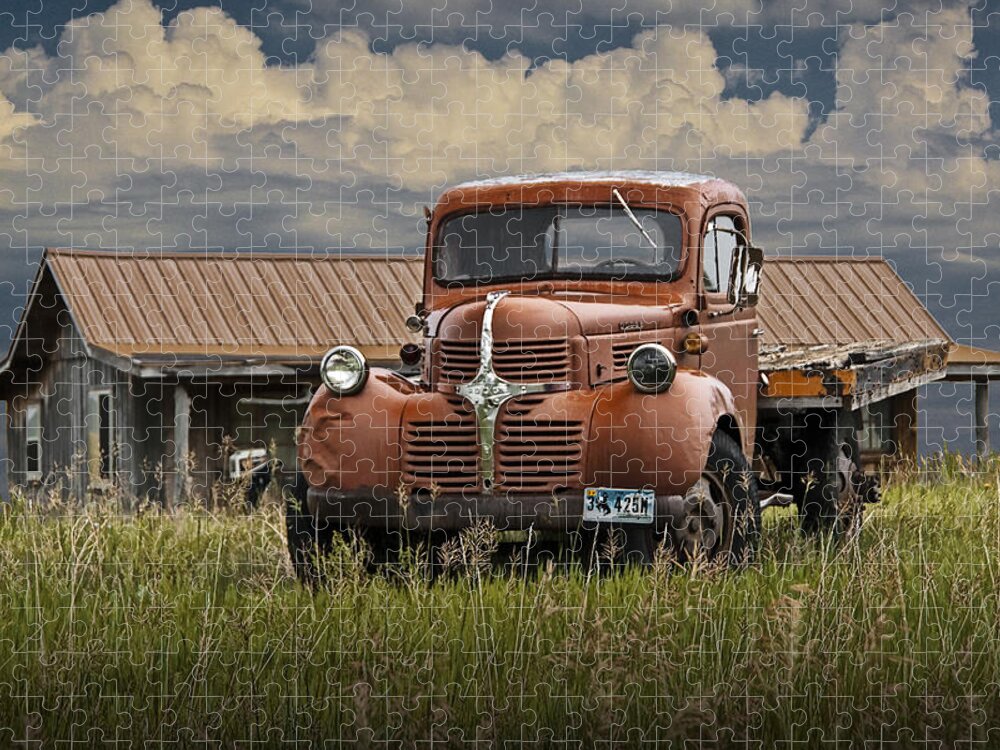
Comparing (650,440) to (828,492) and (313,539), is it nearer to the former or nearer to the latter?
(313,539)

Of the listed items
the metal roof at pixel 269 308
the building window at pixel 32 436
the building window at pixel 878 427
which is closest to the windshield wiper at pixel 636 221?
the metal roof at pixel 269 308

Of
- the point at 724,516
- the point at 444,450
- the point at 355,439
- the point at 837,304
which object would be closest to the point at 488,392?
the point at 444,450

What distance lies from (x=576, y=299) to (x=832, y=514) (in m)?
2.71

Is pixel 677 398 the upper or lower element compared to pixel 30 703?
upper

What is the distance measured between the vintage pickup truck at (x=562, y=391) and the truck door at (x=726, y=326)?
18 mm

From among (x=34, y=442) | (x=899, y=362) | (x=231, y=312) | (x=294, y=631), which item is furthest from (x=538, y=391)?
(x=34, y=442)

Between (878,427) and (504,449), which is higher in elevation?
(504,449)

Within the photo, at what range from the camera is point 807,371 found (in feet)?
34.4

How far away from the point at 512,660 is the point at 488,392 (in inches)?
94.2

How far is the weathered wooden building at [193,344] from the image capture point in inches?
739

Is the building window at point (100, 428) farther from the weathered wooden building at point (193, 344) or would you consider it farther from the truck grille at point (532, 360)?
Answer: the truck grille at point (532, 360)

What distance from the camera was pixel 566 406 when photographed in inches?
340

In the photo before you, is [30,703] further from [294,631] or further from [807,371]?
[807,371]

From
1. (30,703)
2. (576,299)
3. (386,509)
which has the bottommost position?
(30,703)
